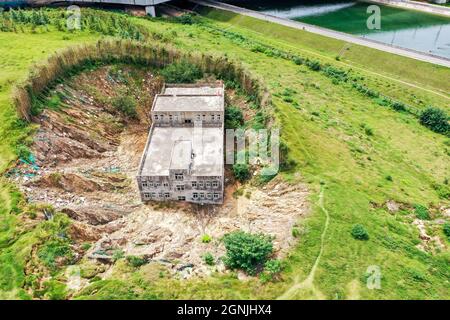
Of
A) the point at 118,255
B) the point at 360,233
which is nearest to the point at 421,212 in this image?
the point at 360,233

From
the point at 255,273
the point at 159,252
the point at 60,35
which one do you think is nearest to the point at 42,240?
the point at 159,252

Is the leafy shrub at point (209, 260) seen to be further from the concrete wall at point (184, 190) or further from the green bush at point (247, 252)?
the concrete wall at point (184, 190)

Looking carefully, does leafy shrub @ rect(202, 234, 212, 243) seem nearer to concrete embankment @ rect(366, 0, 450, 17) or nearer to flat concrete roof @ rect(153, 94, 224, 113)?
flat concrete roof @ rect(153, 94, 224, 113)

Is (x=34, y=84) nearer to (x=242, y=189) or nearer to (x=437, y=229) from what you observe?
(x=242, y=189)

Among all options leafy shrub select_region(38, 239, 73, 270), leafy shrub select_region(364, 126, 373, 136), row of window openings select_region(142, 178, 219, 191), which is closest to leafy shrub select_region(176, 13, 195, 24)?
leafy shrub select_region(364, 126, 373, 136)
